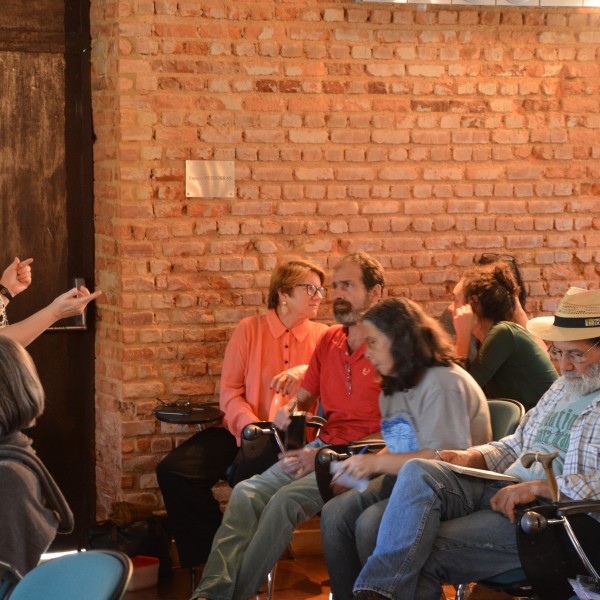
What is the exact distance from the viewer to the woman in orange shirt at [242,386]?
4996 mm

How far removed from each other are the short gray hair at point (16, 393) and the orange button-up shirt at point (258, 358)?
199 centimetres

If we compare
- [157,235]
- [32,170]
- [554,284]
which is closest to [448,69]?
[554,284]

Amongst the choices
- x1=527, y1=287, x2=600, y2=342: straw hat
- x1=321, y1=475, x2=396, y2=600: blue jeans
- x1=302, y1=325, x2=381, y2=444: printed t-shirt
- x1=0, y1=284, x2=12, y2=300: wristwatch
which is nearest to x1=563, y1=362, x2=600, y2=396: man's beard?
x1=527, y1=287, x2=600, y2=342: straw hat

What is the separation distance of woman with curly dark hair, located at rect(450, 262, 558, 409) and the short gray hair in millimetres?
2268

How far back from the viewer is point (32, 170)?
17.9 feet

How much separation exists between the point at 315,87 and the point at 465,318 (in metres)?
1.35

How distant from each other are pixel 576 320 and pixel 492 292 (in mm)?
1308

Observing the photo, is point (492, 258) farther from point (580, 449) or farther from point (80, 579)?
point (80, 579)

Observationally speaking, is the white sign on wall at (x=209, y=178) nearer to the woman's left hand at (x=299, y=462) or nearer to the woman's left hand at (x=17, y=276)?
the woman's left hand at (x=17, y=276)

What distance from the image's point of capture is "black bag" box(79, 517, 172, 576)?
5086 millimetres

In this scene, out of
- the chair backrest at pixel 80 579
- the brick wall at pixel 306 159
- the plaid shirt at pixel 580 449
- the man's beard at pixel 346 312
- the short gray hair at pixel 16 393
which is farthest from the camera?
the brick wall at pixel 306 159

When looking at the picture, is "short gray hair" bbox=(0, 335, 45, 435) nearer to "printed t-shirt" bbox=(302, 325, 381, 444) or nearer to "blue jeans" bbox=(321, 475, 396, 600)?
"blue jeans" bbox=(321, 475, 396, 600)

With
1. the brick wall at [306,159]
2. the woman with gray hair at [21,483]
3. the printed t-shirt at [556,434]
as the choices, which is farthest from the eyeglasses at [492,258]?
the woman with gray hair at [21,483]

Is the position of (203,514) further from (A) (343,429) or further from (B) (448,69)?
(B) (448,69)
